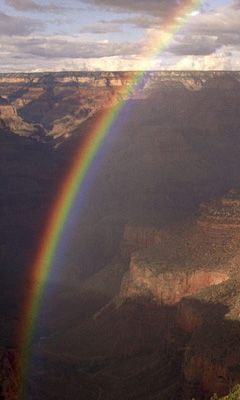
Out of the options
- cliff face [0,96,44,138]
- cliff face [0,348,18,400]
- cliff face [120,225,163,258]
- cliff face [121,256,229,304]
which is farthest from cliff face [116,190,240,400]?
cliff face [0,96,44,138]

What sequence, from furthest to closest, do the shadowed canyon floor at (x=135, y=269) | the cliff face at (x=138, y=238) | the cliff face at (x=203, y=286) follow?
1. the cliff face at (x=138, y=238)
2. the shadowed canyon floor at (x=135, y=269)
3. the cliff face at (x=203, y=286)

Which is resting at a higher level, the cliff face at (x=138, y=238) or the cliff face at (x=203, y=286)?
the cliff face at (x=203, y=286)

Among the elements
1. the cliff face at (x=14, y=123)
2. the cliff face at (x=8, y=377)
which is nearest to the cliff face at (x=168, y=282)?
the cliff face at (x=8, y=377)

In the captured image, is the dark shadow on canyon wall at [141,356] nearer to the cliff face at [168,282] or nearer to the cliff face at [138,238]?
the cliff face at [168,282]

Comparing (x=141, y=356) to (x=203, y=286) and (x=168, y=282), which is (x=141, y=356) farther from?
(x=203, y=286)

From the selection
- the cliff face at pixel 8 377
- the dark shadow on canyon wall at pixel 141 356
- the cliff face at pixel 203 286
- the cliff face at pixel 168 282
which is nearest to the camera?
the cliff face at pixel 8 377

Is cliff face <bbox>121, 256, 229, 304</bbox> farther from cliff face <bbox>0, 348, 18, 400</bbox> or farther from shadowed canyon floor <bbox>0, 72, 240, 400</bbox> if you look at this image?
cliff face <bbox>0, 348, 18, 400</bbox>

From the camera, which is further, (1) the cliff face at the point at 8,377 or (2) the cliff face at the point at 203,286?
(2) the cliff face at the point at 203,286

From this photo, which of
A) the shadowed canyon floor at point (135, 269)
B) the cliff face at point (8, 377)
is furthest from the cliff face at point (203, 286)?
the cliff face at point (8, 377)

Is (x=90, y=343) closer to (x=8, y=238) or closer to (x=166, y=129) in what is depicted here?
(x=8, y=238)

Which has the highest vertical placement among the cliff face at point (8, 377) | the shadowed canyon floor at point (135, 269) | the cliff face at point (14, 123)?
the cliff face at point (8, 377)
